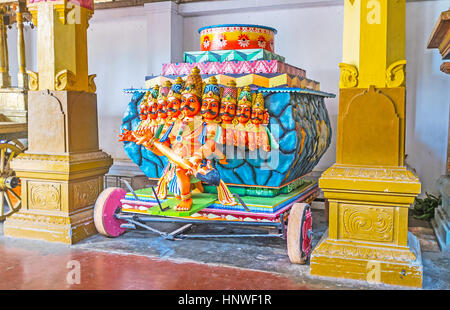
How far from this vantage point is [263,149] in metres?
3.78

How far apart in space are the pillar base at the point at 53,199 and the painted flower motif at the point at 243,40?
6.25 feet

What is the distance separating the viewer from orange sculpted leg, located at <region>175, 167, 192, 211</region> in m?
3.67

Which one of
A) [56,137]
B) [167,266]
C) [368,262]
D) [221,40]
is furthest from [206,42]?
[368,262]

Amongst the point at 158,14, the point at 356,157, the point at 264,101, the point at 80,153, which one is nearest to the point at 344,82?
the point at 356,157

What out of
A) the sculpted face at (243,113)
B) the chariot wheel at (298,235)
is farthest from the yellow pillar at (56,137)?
the chariot wheel at (298,235)

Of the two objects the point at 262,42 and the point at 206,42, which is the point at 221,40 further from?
the point at 262,42

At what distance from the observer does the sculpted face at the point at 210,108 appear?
3.65 m

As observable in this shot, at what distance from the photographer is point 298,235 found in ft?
11.1

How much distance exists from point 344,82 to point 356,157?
56cm

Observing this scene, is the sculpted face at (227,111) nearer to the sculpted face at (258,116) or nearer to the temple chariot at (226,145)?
the temple chariot at (226,145)

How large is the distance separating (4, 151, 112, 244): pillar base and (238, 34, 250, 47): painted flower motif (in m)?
1.91

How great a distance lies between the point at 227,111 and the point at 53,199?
1928 mm

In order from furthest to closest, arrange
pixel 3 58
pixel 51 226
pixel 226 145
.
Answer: pixel 3 58 → pixel 51 226 → pixel 226 145
